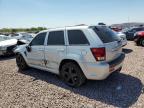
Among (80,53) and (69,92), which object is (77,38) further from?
(69,92)

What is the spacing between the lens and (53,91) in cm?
509

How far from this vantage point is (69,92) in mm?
4949

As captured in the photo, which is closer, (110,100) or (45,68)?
(110,100)

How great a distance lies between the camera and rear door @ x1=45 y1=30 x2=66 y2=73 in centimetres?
533

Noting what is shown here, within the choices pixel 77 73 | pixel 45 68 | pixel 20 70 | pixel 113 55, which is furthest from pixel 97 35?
pixel 20 70

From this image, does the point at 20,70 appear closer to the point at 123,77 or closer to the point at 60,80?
the point at 60,80

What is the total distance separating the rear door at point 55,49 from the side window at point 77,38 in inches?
11.0

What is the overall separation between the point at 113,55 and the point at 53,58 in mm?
1869

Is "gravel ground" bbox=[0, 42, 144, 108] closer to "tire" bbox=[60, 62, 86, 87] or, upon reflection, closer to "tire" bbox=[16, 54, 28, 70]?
"tire" bbox=[60, 62, 86, 87]

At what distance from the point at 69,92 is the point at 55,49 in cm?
140

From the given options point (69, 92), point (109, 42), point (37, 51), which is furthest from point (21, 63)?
point (109, 42)

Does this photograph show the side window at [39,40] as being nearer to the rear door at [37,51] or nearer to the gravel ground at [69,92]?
the rear door at [37,51]

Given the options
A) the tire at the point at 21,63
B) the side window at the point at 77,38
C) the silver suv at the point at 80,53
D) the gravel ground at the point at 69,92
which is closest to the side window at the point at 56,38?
the silver suv at the point at 80,53

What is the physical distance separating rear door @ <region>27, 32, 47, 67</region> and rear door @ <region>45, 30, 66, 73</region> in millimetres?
305
